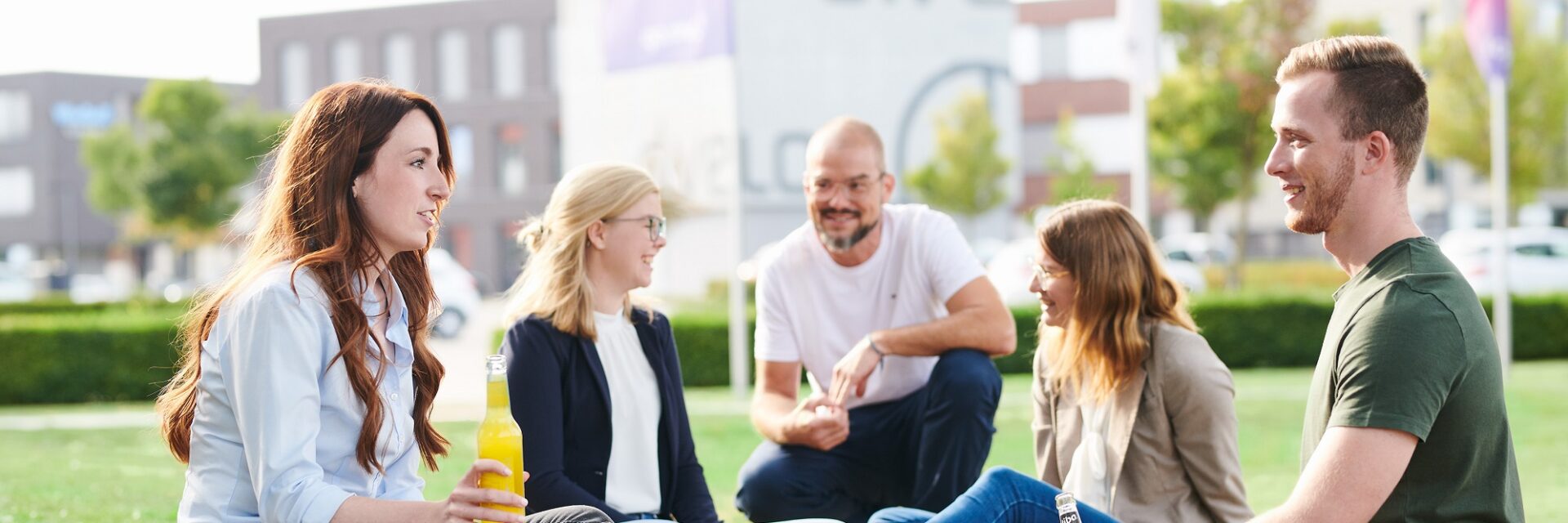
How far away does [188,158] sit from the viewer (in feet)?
117

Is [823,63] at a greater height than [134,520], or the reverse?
[823,63]

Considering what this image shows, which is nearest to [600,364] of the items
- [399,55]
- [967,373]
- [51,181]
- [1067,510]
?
[967,373]

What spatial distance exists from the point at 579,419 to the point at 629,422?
0.50 ft

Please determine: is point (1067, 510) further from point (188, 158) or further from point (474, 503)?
point (188, 158)

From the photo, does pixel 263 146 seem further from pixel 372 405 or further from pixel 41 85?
pixel 372 405

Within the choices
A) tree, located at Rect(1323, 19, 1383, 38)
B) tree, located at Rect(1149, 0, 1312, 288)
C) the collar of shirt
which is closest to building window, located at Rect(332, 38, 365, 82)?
tree, located at Rect(1149, 0, 1312, 288)

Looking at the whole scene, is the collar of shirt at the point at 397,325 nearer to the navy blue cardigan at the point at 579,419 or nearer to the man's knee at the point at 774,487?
the navy blue cardigan at the point at 579,419

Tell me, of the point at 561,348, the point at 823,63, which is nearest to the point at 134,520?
Result: the point at 561,348

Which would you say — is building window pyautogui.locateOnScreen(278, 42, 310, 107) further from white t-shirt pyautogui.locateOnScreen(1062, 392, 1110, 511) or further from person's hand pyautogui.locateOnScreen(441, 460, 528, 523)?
person's hand pyautogui.locateOnScreen(441, 460, 528, 523)

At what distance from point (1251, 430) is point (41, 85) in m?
56.9

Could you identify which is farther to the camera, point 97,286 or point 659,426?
point 97,286

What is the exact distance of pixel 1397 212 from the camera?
8.51 feet

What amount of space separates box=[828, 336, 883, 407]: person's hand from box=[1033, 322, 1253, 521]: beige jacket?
99 centimetres

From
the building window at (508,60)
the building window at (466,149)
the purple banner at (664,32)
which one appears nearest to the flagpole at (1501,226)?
the purple banner at (664,32)
